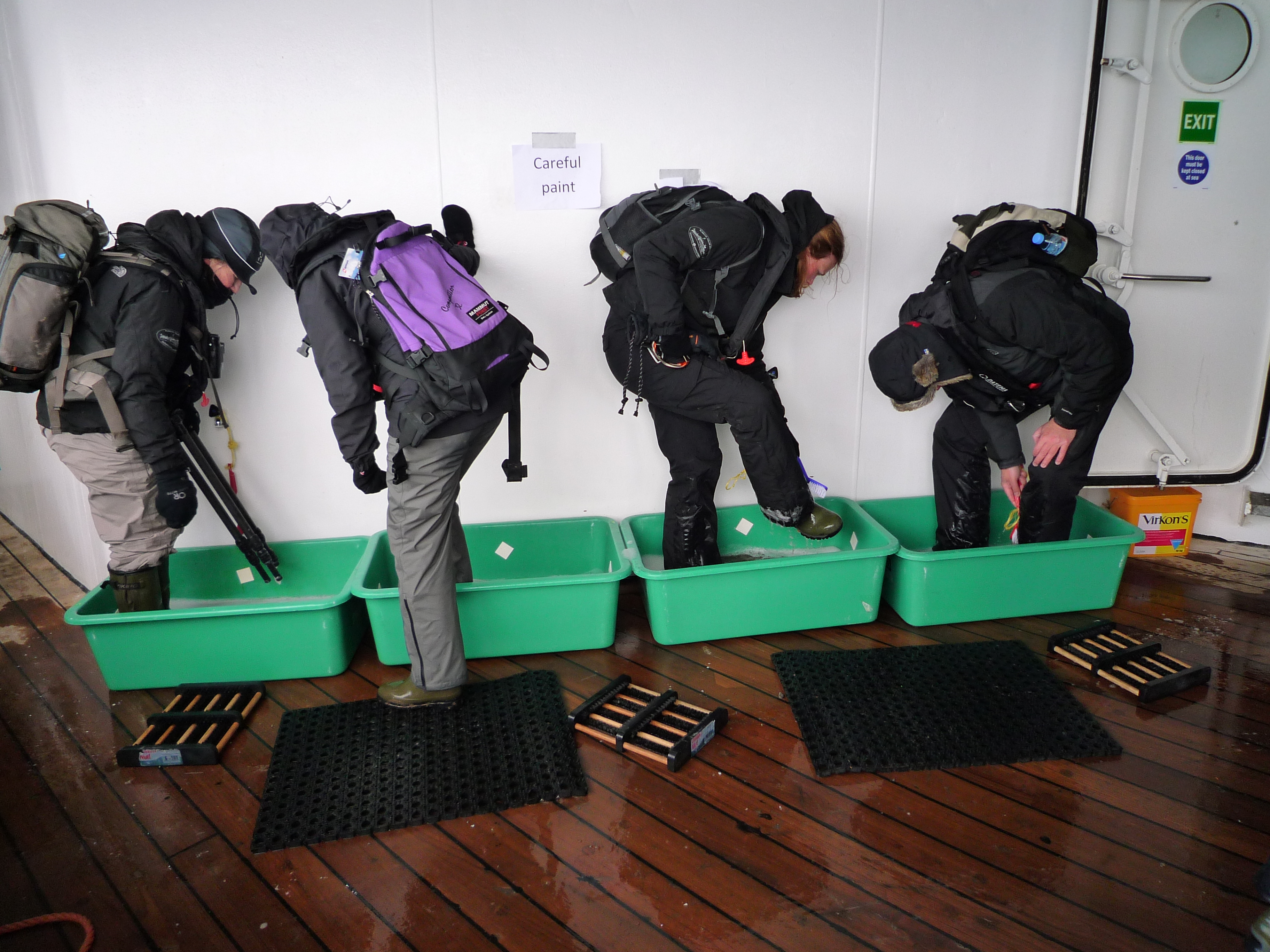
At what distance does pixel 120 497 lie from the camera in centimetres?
252

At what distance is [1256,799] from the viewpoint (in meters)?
2.04

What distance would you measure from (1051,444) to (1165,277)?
1112 millimetres

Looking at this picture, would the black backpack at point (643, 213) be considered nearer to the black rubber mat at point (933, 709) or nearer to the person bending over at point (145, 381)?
the person bending over at point (145, 381)

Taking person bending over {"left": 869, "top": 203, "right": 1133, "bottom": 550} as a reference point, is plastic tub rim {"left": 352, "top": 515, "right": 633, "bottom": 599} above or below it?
below

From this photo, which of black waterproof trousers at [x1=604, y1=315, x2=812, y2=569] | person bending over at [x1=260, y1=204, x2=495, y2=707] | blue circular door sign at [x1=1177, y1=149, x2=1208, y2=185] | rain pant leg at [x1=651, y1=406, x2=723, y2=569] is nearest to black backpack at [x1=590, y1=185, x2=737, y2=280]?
black waterproof trousers at [x1=604, y1=315, x2=812, y2=569]

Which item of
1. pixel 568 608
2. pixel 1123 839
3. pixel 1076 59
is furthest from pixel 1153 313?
pixel 568 608

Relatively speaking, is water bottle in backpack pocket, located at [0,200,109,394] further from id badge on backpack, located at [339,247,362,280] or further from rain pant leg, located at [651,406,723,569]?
rain pant leg, located at [651,406,723,569]

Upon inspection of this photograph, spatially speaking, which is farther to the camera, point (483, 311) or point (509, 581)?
point (509, 581)

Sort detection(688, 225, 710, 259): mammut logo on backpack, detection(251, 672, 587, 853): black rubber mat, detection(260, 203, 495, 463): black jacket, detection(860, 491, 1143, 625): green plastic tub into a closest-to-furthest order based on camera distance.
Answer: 1. detection(251, 672, 587, 853): black rubber mat
2. detection(260, 203, 495, 463): black jacket
3. detection(688, 225, 710, 259): mammut logo on backpack
4. detection(860, 491, 1143, 625): green plastic tub

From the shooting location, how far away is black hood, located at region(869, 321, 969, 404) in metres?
2.75

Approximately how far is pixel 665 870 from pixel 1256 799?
1484mm

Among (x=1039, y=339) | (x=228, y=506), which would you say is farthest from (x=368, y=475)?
(x=1039, y=339)

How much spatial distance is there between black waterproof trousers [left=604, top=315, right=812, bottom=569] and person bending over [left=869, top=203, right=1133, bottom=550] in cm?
48

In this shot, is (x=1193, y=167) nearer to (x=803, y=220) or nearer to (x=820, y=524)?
(x=803, y=220)
